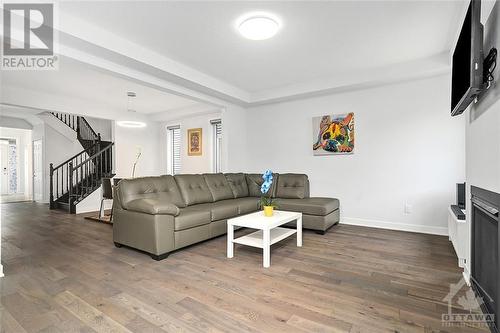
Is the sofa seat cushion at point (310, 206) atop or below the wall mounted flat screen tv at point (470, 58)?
below

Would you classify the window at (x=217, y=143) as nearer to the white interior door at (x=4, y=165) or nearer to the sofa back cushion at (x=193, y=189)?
the sofa back cushion at (x=193, y=189)

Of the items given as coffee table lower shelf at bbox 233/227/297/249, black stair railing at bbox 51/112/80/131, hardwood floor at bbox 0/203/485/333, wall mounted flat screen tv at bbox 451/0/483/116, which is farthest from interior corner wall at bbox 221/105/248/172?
black stair railing at bbox 51/112/80/131

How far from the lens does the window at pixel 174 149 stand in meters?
7.41

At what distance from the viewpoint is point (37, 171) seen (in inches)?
319

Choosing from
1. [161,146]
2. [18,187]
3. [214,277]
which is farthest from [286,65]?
[18,187]

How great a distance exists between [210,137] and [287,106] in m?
2.24

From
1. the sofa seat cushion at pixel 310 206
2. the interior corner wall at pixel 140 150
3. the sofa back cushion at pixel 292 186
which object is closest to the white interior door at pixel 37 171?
the interior corner wall at pixel 140 150

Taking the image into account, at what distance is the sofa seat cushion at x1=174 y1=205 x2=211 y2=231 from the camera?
3.08 metres

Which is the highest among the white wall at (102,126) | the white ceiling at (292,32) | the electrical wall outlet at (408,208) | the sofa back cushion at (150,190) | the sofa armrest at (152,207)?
the white ceiling at (292,32)

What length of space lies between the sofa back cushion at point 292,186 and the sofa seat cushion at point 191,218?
1724mm

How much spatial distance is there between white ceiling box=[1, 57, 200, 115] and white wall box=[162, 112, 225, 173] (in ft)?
1.76

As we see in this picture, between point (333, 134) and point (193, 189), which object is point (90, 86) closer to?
point (193, 189)

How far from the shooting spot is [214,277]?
94.3 inches

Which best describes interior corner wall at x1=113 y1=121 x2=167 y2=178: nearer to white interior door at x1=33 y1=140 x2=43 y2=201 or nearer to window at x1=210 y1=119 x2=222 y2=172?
window at x1=210 y1=119 x2=222 y2=172
